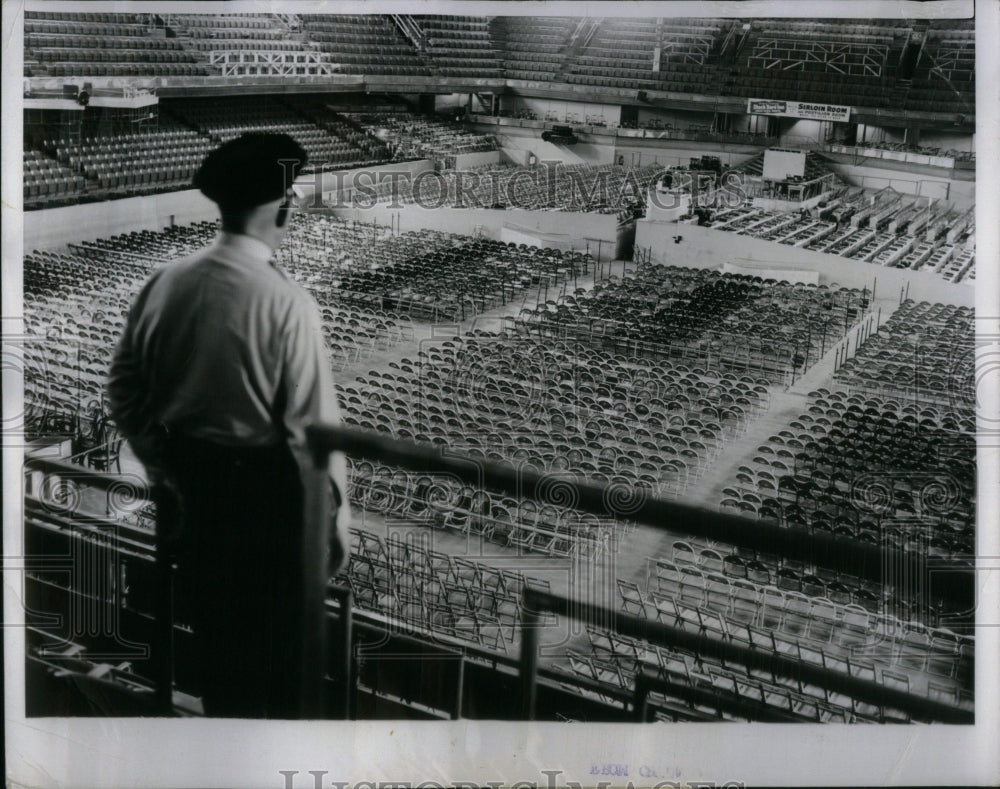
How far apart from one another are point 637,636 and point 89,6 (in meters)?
2.24

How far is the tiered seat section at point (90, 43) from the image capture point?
2.31m

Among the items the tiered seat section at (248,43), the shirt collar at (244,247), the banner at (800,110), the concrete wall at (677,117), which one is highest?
the tiered seat section at (248,43)

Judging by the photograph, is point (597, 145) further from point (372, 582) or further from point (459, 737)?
point (459, 737)

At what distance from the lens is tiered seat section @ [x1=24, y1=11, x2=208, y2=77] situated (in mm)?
2312

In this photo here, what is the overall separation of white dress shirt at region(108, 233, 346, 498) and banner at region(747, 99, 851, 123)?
1443mm

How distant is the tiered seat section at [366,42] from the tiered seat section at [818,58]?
0.90 metres

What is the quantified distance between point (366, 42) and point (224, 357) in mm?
1043

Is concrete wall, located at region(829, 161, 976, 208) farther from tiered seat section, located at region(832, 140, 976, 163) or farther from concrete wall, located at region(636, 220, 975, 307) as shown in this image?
concrete wall, located at region(636, 220, 975, 307)

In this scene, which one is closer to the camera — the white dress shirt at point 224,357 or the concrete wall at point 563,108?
the white dress shirt at point 224,357

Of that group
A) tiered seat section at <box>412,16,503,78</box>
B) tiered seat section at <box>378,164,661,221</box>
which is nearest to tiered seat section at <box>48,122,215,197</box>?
tiered seat section at <box>378,164,661,221</box>

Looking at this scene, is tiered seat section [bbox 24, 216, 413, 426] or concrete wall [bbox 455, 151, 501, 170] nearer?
tiered seat section [bbox 24, 216, 413, 426]

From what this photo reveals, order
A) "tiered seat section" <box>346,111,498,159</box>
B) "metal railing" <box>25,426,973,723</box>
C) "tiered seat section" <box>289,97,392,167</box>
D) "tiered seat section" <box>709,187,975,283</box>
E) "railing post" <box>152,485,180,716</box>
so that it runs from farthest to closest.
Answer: "tiered seat section" <box>346,111,498,159</box> → "tiered seat section" <box>289,97,392,167</box> → "tiered seat section" <box>709,187,975,283</box> → "railing post" <box>152,485,180,716</box> → "metal railing" <box>25,426,973,723</box>

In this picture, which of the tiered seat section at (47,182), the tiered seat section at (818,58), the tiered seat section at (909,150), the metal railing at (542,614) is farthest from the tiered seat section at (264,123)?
the tiered seat section at (909,150)

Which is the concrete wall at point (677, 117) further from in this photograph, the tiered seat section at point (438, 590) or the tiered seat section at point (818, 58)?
the tiered seat section at point (438, 590)
